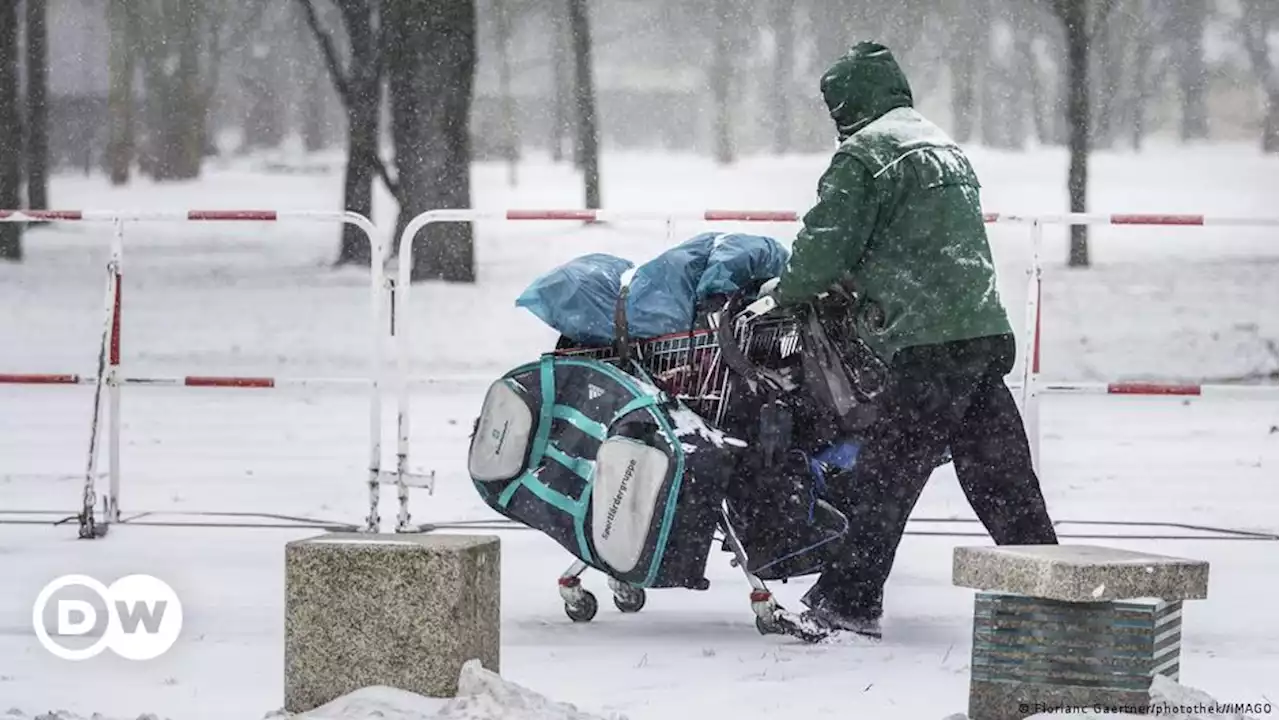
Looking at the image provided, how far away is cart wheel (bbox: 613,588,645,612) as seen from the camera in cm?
786

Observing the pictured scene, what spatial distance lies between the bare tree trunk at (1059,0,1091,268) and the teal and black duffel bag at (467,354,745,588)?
18.3 meters

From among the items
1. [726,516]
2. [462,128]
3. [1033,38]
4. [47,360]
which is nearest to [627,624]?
[726,516]

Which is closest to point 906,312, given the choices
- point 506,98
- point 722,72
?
point 722,72

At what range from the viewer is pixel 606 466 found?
7016 millimetres

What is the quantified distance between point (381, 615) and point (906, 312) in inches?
79.5

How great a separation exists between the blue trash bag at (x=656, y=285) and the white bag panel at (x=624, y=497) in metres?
0.47

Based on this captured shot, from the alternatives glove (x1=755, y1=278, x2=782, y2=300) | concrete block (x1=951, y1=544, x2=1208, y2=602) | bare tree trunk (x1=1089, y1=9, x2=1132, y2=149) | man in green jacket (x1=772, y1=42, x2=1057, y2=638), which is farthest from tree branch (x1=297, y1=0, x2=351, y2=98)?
concrete block (x1=951, y1=544, x2=1208, y2=602)

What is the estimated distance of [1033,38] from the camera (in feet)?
119

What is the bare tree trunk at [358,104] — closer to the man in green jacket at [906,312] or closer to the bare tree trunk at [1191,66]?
the bare tree trunk at [1191,66]

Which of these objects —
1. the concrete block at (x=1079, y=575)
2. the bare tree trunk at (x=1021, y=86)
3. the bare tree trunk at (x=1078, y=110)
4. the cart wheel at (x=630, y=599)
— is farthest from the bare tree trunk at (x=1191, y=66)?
the concrete block at (x=1079, y=575)

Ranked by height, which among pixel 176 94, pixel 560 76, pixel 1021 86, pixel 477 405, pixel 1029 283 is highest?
pixel 560 76

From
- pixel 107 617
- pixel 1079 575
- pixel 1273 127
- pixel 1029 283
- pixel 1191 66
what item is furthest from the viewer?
pixel 1191 66

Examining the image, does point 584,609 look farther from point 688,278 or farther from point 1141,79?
point 1141,79

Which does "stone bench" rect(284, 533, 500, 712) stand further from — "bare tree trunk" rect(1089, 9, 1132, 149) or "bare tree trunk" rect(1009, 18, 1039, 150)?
"bare tree trunk" rect(1009, 18, 1039, 150)
